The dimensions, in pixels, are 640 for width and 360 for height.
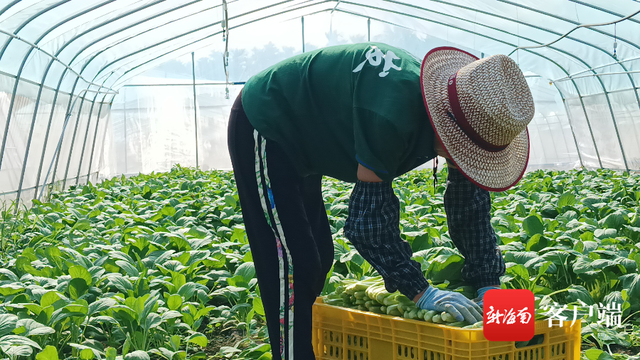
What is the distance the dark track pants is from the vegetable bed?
1.01 feet

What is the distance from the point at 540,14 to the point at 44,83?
875 cm

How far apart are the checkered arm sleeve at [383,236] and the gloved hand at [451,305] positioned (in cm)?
4

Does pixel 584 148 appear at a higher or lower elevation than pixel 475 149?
higher

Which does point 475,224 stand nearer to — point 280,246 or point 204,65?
point 280,246

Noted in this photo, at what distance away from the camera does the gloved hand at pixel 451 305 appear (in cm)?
171

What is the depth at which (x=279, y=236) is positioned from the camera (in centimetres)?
199

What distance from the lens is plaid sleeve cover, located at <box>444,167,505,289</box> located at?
2076 millimetres

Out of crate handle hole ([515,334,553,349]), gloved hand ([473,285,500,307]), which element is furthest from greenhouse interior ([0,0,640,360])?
gloved hand ([473,285,500,307])

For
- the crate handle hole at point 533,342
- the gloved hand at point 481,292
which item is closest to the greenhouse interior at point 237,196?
the crate handle hole at point 533,342

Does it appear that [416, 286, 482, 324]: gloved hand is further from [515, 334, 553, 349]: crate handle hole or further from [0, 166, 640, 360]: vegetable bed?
[0, 166, 640, 360]: vegetable bed

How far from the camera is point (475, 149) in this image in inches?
69.5

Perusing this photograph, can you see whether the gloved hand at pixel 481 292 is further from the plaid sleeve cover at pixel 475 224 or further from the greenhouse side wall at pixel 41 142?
the greenhouse side wall at pixel 41 142

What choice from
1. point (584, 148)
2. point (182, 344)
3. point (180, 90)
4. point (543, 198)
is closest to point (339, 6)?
point (180, 90)

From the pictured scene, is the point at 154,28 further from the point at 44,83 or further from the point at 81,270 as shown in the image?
the point at 81,270
